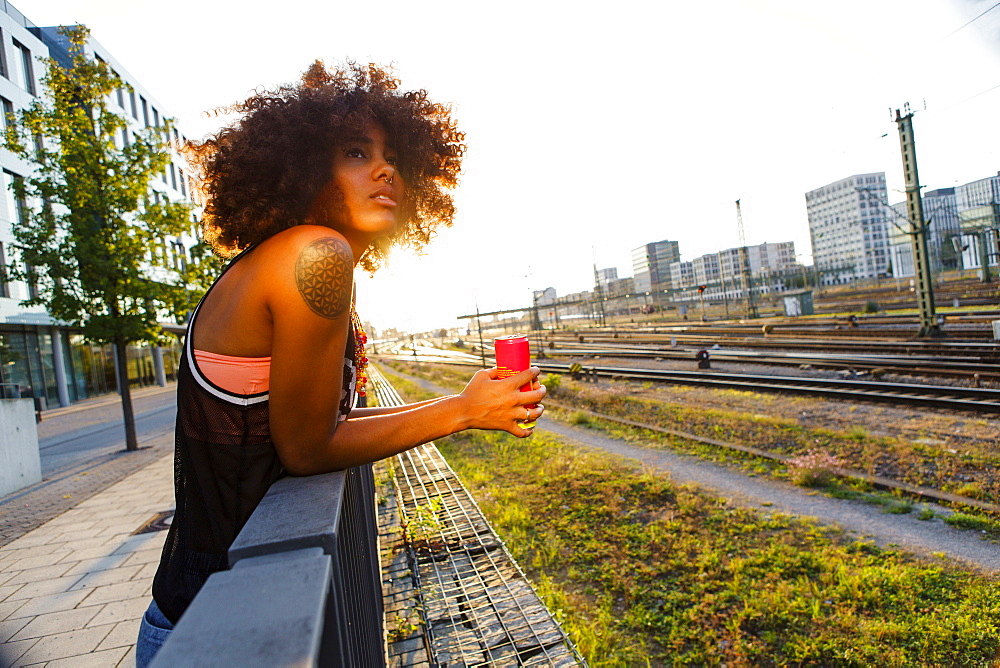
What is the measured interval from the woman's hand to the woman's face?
1.78 feet

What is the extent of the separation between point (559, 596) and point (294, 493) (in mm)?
3906

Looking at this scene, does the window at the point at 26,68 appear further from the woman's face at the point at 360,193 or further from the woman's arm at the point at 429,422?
the woman's arm at the point at 429,422

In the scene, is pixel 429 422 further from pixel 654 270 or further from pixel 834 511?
pixel 654 270

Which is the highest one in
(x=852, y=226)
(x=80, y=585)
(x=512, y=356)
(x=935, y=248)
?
(x=852, y=226)

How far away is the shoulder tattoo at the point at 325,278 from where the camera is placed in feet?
4.38

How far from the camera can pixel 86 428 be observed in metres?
18.1

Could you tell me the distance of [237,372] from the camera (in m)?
1.41

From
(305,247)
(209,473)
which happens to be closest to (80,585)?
(209,473)

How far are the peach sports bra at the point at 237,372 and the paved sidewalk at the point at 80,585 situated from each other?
10.7ft

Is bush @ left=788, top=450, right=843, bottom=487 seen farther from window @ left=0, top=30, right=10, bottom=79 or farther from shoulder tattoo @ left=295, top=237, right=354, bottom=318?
window @ left=0, top=30, right=10, bottom=79

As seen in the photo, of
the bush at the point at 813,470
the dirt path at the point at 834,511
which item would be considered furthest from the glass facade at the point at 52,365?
the bush at the point at 813,470

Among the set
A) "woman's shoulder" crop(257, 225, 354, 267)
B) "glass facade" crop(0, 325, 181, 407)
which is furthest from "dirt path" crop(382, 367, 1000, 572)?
"glass facade" crop(0, 325, 181, 407)

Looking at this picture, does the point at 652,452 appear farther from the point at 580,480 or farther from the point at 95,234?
the point at 95,234

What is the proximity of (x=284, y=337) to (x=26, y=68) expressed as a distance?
3396 centimetres
